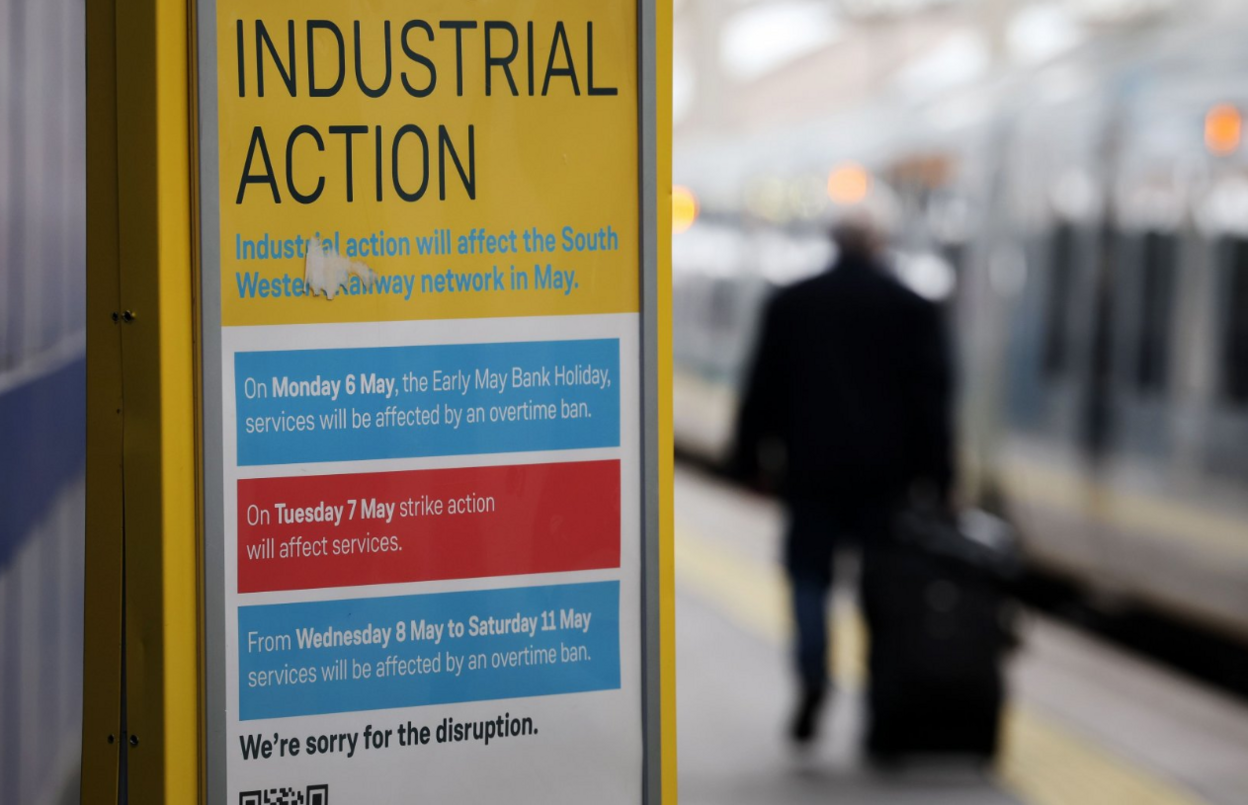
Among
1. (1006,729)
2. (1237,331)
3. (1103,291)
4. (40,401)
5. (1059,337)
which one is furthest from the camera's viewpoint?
(1059,337)

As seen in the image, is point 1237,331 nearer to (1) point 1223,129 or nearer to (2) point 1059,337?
(1) point 1223,129

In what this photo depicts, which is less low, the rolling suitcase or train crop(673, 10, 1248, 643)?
train crop(673, 10, 1248, 643)

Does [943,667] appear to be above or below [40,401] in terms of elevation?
below

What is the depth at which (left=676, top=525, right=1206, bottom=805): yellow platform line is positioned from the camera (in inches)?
183

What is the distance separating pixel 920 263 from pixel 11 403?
8239 mm

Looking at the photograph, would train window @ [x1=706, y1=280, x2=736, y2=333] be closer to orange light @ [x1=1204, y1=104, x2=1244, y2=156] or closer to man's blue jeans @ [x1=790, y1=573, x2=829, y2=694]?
orange light @ [x1=1204, y1=104, x2=1244, y2=156]

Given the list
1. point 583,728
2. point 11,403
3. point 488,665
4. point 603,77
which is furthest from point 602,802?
point 11,403

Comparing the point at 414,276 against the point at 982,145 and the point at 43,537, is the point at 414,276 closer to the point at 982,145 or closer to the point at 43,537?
the point at 43,537

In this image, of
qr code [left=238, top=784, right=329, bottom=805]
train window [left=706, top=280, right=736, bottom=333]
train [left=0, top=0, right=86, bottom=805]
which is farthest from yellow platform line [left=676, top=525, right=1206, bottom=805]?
train window [left=706, top=280, right=736, bottom=333]

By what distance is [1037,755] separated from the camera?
5.06 meters

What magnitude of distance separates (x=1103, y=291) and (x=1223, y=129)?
122 cm

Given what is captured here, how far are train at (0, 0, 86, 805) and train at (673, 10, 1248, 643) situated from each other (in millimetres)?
2489

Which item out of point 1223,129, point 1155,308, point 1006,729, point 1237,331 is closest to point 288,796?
point 1006,729

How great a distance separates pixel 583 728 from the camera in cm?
211
